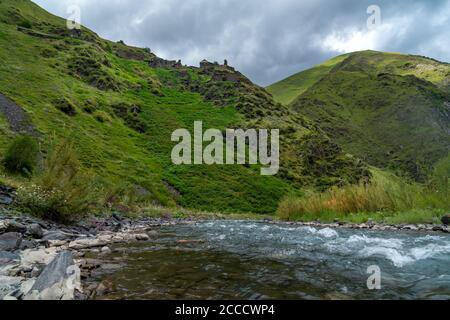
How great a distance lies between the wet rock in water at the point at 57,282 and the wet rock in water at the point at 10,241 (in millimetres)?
3564

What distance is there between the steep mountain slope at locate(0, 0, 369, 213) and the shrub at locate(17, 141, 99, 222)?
43.4 feet

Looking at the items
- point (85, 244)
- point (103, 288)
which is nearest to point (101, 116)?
point (85, 244)

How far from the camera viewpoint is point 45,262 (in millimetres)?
8094

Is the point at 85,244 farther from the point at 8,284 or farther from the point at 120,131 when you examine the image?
the point at 120,131

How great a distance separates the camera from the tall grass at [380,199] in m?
20.0

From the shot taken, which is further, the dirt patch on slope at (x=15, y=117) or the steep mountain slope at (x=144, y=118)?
the steep mountain slope at (x=144, y=118)

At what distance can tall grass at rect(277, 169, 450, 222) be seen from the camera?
65.7ft

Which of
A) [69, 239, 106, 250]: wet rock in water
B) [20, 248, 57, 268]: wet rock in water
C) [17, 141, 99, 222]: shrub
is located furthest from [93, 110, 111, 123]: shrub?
[20, 248, 57, 268]: wet rock in water

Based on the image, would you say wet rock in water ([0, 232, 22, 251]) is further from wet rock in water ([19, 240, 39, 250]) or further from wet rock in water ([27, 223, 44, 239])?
wet rock in water ([27, 223, 44, 239])

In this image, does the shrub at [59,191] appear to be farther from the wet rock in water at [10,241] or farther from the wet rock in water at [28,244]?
the wet rock in water at [10,241]

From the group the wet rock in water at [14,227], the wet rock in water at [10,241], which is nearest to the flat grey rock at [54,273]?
the wet rock in water at [10,241]

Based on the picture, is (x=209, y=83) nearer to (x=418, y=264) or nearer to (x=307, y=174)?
(x=307, y=174)

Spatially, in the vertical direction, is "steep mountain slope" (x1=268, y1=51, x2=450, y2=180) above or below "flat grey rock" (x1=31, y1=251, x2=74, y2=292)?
above

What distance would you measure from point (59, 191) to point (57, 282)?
1008cm
